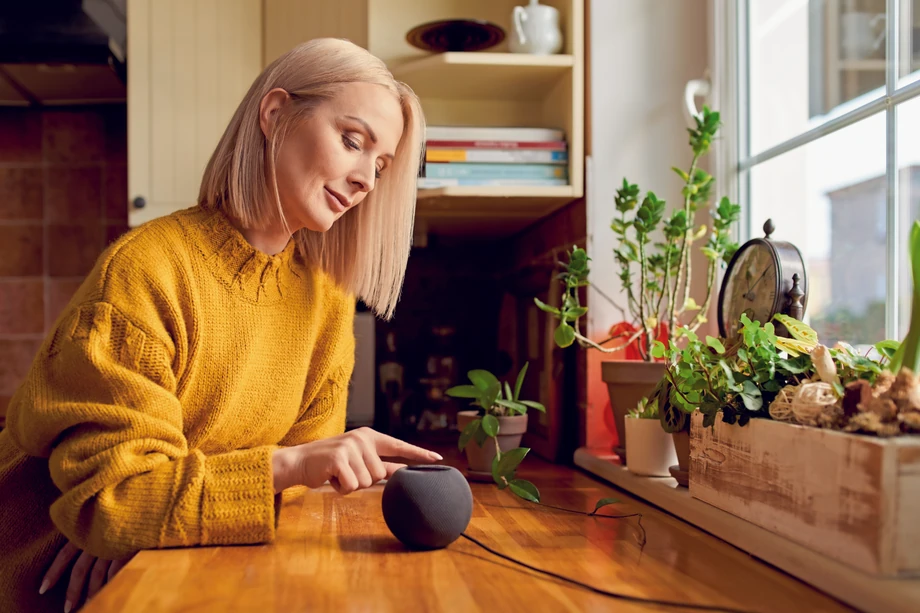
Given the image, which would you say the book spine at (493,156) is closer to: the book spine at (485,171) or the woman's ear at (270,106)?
the book spine at (485,171)

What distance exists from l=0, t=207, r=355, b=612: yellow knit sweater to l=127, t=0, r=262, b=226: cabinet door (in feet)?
2.63

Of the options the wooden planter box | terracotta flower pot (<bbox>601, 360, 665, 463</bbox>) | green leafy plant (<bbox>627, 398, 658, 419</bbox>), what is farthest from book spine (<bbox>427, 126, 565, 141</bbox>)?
the wooden planter box

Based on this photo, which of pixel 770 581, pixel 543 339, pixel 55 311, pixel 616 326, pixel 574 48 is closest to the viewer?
pixel 770 581

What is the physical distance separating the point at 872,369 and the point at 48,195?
7.31 ft

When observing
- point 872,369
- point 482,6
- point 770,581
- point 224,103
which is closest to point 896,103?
point 872,369

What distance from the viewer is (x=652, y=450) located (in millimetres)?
1181

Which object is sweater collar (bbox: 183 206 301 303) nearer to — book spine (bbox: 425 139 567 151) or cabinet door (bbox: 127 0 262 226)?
book spine (bbox: 425 139 567 151)

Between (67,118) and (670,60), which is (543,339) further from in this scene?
(67,118)

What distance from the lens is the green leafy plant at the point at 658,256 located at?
4.24 ft

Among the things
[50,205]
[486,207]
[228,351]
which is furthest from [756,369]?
[50,205]

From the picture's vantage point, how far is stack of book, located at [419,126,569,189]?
158 cm

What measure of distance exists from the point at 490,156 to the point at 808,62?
1.96 ft

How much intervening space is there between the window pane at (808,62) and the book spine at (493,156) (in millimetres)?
411

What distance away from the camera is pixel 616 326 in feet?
4.74
